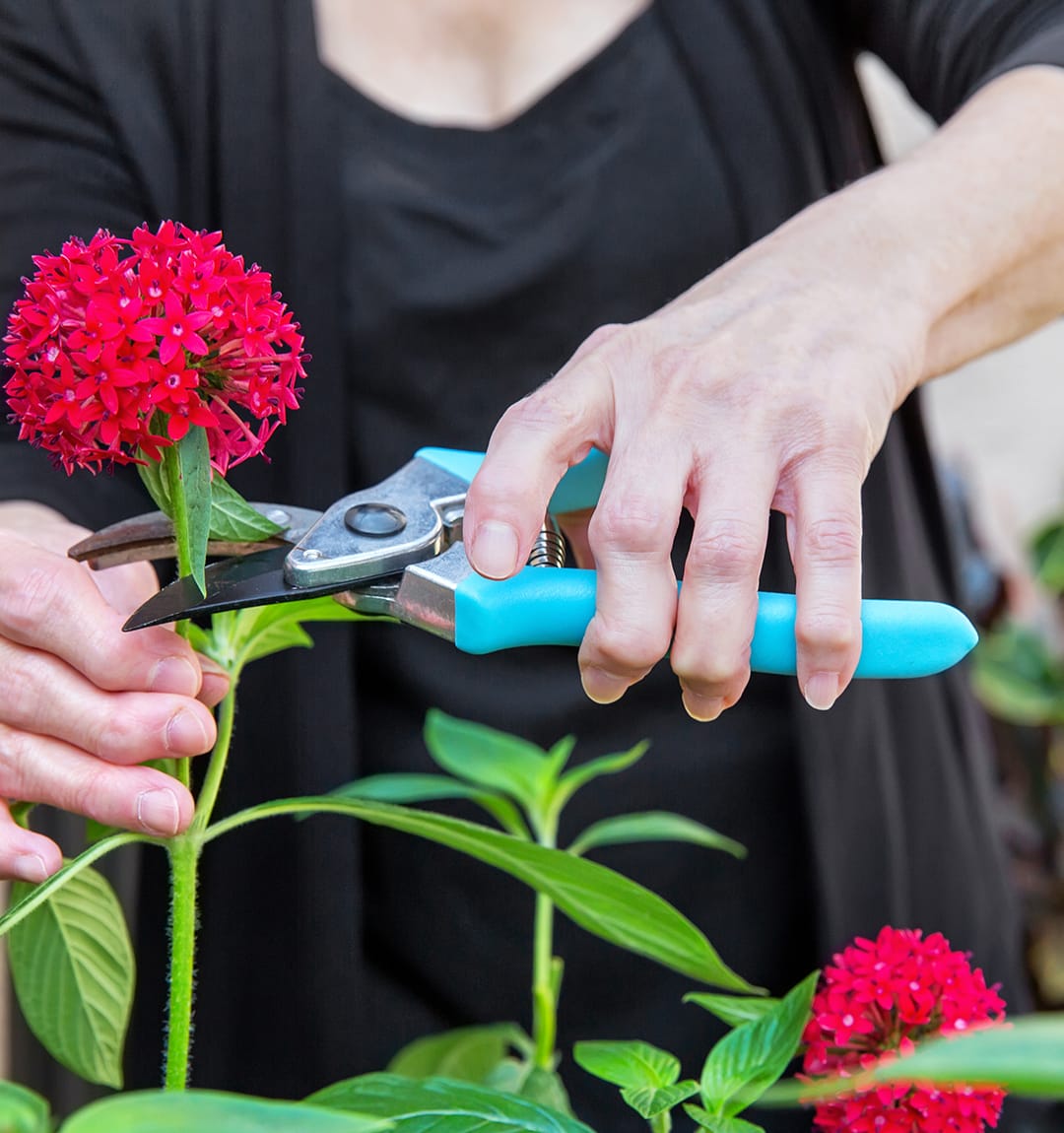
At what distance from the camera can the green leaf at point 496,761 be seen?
0.59 meters

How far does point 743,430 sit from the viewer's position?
1.26 ft

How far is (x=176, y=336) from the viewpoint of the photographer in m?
0.33

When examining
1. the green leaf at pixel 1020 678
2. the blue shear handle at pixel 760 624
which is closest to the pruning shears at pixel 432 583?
the blue shear handle at pixel 760 624

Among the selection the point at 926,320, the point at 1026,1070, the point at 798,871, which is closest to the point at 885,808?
the point at 798,871

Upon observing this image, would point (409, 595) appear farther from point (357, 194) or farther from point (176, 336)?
point (357, 194)

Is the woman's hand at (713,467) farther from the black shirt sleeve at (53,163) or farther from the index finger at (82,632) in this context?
the black shirt sleeve at (53,163)

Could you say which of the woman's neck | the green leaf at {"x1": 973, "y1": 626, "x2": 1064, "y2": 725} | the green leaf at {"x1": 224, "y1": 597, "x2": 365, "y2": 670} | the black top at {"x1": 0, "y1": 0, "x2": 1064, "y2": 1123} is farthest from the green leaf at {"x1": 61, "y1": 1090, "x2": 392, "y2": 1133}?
the green leaf at {"x1": 973, "y1": 626, "x2": 1064, "y2": 725}

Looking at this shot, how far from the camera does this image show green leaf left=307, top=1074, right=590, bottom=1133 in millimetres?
322

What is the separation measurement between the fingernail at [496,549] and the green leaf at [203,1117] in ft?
0.60

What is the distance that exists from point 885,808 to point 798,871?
7 cm

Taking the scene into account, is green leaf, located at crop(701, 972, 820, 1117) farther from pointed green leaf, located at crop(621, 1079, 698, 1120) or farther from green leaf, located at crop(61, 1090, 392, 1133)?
green leaf, located at crop(61, 1090, 392, 1133)

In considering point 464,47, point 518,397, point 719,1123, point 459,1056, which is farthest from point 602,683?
point 464,47

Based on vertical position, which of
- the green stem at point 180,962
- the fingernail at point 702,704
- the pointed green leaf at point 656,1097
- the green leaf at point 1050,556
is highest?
the green leaf at point 1050,556

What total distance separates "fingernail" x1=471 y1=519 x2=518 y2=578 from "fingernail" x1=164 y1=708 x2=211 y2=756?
0.31 ft
